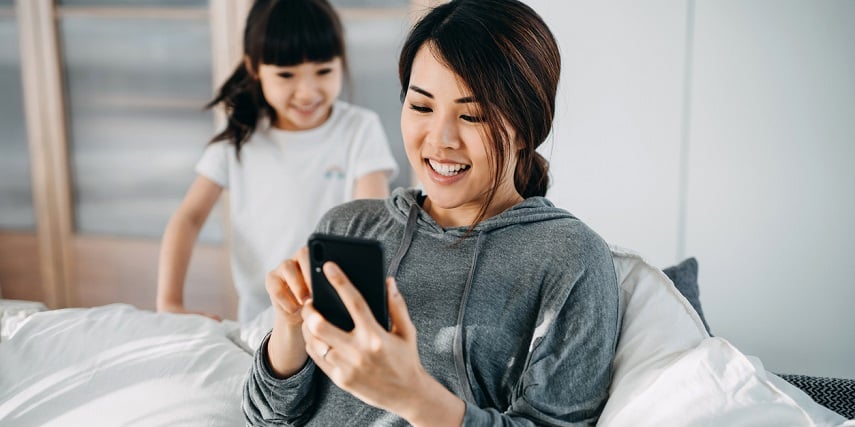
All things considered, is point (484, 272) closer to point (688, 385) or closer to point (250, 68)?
point (688, 385)

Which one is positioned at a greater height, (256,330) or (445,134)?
(445,134)

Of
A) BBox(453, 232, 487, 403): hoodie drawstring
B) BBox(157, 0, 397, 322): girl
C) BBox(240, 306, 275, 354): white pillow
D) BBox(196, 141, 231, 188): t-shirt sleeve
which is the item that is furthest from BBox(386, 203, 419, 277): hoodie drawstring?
BBox(196, 141, 231, 188): t-shirt sleeve

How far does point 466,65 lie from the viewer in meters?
0.94

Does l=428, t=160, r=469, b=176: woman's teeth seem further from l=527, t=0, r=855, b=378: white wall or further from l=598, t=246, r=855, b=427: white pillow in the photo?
l=527, t=0, r=855, b=378: white wall

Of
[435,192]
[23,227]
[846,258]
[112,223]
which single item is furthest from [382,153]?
[23,227]

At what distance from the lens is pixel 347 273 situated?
76 cm

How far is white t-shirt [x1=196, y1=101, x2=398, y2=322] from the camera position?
178 cm

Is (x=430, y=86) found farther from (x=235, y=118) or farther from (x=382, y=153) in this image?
(x=235, y=118)


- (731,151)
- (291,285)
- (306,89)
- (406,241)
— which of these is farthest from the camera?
(306,89)

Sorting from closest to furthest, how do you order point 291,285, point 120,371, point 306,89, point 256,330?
1. point 291,285
2. point 120,371
3. point 256,330
4. point 306,89

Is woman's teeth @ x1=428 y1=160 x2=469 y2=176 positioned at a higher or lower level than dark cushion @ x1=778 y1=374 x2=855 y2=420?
higher

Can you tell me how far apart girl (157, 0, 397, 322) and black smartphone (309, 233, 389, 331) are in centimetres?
94

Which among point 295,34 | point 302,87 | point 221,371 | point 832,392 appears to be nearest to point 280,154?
point 302,87

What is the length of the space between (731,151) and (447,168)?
86 cm
